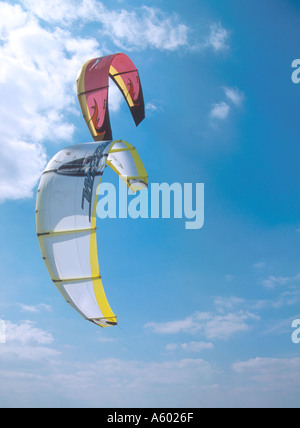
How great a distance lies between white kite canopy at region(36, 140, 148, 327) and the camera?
1355 centimetres

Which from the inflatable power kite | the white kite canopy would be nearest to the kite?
the inflatable power kite

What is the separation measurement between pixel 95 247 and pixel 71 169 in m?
2.79

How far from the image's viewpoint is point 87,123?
17297 millimetres

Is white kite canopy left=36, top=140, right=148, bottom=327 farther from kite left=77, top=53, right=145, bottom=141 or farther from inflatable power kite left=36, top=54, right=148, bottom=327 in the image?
kite left=77, top=53, right=145, bottom=141

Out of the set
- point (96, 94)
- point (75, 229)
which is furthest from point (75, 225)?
point (96, 94)

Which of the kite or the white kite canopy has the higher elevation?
the kite

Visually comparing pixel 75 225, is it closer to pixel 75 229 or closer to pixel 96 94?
pixel 75 229

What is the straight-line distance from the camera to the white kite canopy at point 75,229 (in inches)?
534

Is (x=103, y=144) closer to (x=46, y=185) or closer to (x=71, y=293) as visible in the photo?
(x=46, y=185)

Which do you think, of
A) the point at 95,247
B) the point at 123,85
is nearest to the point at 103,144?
the point at 95,247

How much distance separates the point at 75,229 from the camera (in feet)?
44.7

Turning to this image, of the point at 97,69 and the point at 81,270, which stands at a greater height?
the point at 97,69

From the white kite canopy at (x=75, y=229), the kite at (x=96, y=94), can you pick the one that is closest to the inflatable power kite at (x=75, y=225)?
the white kite canopy at (x=75, y=229)

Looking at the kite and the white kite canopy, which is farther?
the kite
